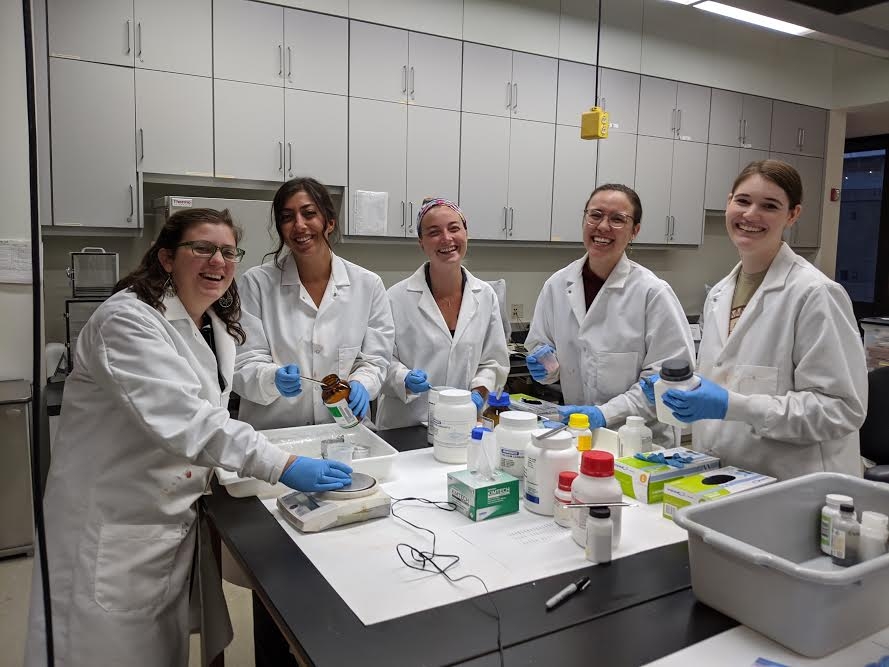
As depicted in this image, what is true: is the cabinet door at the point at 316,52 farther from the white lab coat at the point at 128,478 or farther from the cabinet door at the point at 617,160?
the white lab coat at the point at 128,478

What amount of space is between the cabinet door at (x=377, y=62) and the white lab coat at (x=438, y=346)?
1896 millimetres

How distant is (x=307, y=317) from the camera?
2074 millimetres

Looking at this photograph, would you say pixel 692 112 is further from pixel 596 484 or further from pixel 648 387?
pixel 596 484

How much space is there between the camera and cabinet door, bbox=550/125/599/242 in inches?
173

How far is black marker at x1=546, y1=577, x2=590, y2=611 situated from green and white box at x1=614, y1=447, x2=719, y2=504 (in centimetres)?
39

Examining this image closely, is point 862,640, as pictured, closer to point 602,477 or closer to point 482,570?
point 602,477

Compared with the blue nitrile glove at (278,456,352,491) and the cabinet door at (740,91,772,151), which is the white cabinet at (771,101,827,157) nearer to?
the cabinet door at (740,91,772,151)

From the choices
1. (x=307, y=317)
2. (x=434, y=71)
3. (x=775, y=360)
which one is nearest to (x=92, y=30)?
(x=434, y=71)

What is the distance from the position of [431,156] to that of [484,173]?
386 mm

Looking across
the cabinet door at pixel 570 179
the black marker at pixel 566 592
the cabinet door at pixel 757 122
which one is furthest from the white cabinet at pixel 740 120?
the black marker at pixel 566 592

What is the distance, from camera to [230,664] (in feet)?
7.32

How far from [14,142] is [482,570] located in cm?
305

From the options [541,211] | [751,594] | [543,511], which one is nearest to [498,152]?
[541,211]

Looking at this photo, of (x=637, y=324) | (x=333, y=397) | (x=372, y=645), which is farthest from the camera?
(x=637, y=324)
